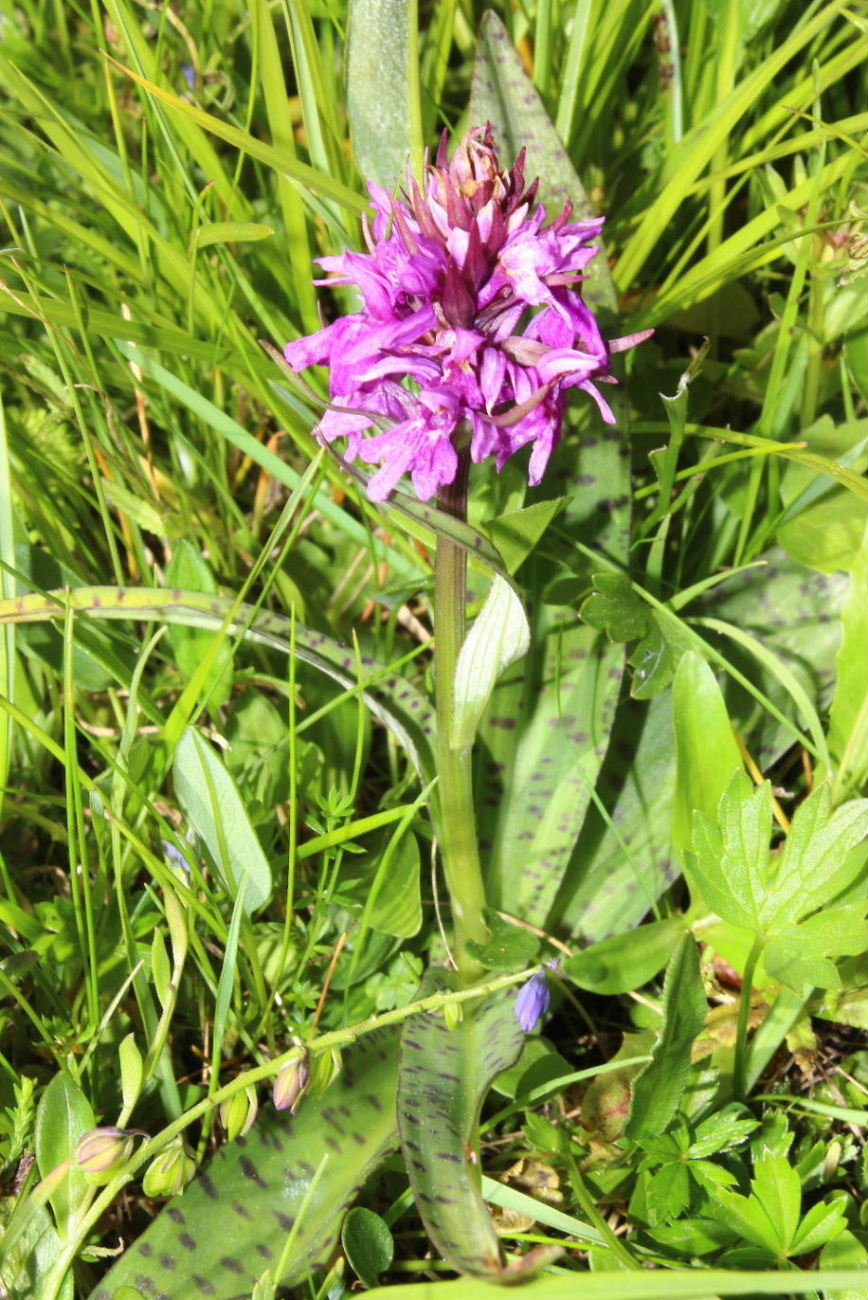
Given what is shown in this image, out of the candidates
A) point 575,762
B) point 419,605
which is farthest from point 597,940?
point 419,605

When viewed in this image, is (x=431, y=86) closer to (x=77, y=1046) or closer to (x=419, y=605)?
(x=419, y=605)

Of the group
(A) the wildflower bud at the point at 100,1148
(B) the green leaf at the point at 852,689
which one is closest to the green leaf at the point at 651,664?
(B) the green leaf at the point at 852,689

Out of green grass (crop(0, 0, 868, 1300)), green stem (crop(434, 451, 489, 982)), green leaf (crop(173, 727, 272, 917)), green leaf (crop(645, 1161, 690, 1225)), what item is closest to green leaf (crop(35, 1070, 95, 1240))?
green grass (crop(0, 0, 868, 1300))

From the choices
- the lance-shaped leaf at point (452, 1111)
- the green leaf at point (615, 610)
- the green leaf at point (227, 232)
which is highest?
the green leaf at point (227, 232)

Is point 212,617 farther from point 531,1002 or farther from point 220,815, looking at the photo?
point 531,1002

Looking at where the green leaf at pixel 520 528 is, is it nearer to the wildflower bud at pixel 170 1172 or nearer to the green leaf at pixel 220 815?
the green leaf at pixel 220 815

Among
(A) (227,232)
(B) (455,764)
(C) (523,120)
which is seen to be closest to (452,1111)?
(B) (455,764)
